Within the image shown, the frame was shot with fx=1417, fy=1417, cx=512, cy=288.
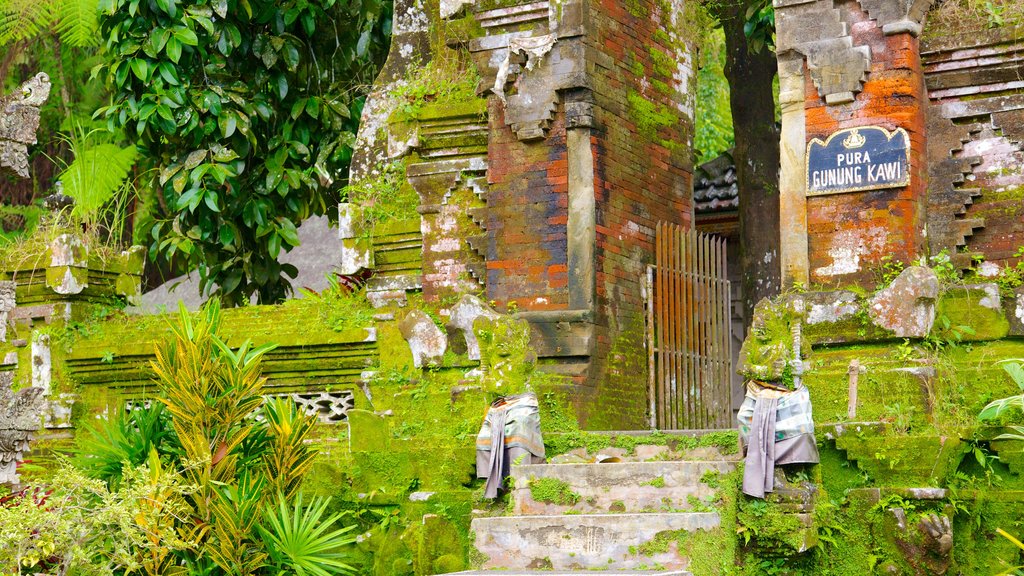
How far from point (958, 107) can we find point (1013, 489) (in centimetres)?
273

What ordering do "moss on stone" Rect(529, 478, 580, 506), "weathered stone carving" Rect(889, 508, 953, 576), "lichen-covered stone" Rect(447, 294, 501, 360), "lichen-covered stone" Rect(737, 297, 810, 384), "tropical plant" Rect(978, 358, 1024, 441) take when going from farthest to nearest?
"lichen-covered stone" Rect(447, 294, 501, 360), "moss on stone" Rect(529, 478, 580, 506), "lichen-covered stone" Rect(737, 297, 810, 384), "weathered stone carving" Rect(889, 508, 953, 576), "tropical plant" Rect(978, 358, 1024, 441)

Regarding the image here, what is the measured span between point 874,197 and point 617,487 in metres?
2.54

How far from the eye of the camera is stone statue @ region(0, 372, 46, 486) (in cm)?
1056

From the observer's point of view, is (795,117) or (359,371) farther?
(359,371)

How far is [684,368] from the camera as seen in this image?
1066 cm

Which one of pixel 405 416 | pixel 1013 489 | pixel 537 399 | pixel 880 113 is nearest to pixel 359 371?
pixel 405 416

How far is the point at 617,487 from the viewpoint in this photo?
8.06 metres

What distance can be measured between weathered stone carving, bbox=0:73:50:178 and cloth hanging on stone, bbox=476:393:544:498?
4984 millimetres

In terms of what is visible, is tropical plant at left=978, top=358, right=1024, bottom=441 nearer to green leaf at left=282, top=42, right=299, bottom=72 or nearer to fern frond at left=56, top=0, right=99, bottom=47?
green leaf at left=282, top=42, right=299, bottom=72

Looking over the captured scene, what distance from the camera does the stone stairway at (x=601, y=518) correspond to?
24.4 ft

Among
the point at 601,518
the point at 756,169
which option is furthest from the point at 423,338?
the point at 756,169

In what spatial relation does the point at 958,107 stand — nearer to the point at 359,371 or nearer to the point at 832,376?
the point at 832,376

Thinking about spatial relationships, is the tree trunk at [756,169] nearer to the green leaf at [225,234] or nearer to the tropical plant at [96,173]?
the green leaf at [225,234]

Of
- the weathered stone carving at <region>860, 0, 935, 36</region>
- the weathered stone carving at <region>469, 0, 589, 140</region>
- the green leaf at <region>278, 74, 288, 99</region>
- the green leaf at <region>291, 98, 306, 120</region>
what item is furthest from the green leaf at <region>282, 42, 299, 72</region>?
the weathered stone carving at <region>860, 0, 935, 36</region>
